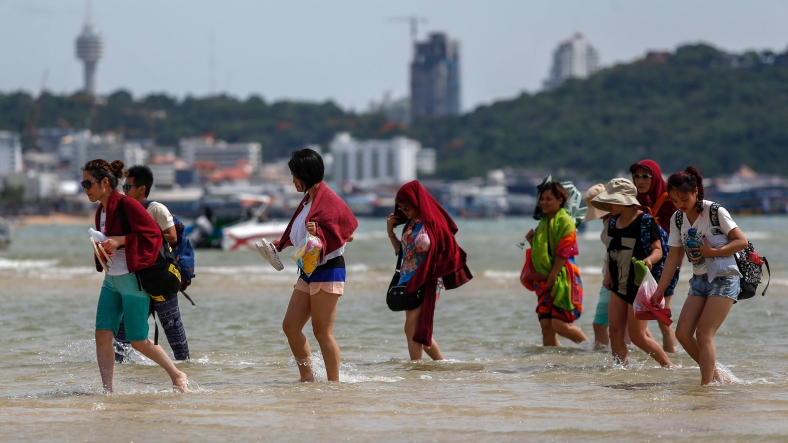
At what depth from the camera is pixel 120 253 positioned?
22.8 feet

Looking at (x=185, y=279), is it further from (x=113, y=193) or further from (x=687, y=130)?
(x=687, y=130)

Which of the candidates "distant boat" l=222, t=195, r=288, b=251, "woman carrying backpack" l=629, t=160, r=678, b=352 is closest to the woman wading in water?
"woman carrying backpack" l=629, t=160, r=678, b=352

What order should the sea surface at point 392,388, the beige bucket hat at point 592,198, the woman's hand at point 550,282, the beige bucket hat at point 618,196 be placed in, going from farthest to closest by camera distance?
the woman's hand at point 550,282
the beige bucket hat at point 592,198
the beige bucket hat at point 618,196
the sea surface at point 392,388

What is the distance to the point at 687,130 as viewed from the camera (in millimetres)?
189625

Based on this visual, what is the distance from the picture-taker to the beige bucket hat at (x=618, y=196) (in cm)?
817

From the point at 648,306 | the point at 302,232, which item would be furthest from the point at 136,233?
the point at 648,306

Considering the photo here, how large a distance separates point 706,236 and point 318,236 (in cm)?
234

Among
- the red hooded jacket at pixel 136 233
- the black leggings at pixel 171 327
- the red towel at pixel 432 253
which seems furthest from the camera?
the black leggings at pixel 171 327

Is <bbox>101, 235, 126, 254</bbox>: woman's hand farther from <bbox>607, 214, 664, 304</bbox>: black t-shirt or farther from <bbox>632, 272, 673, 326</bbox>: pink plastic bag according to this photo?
A: <bbox>607, 214, 664, 304</bbox>: black t-shirt

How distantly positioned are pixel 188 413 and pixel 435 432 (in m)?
1.53

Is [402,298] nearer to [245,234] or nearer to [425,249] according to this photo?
[425,249]

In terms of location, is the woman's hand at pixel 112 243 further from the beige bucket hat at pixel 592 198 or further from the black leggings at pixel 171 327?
the beige bucket hat at pixel 592 198

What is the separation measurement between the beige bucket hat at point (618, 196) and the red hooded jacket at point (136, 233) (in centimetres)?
311

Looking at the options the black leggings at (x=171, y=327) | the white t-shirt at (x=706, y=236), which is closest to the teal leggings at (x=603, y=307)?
the white t-shirt at (x=706, y=236)
